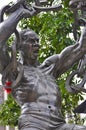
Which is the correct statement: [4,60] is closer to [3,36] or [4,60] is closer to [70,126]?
[3,36]

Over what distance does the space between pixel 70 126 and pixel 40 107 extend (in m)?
0.39

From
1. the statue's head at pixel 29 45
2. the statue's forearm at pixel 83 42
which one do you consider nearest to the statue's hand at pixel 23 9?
the statue's head at pixel 29 45

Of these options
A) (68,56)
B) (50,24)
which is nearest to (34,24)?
(50,24)

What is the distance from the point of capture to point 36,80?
6617 millimetres

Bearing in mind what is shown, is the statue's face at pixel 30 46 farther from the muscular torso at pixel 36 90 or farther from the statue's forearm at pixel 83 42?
the statue's forearm at pixel 83 42

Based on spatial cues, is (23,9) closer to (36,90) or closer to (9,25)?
(9,25)

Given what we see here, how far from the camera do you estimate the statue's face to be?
6699mm

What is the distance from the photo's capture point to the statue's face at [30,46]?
670 centimetres

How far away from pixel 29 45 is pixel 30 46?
0.02m

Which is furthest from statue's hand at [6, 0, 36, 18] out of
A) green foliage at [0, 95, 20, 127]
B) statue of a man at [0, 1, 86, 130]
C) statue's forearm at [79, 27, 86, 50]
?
green foliage at [0, 95, 20, 127]

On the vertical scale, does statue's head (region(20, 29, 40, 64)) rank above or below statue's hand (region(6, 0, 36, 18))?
below

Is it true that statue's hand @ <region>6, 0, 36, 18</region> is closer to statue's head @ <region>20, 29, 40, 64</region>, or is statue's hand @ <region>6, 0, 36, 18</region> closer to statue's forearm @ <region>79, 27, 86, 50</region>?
statue's head @ <region>20, 29, 40, 64</region>

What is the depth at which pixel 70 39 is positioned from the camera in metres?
12.4

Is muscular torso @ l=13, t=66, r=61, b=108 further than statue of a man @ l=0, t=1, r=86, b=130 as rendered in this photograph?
Yes
